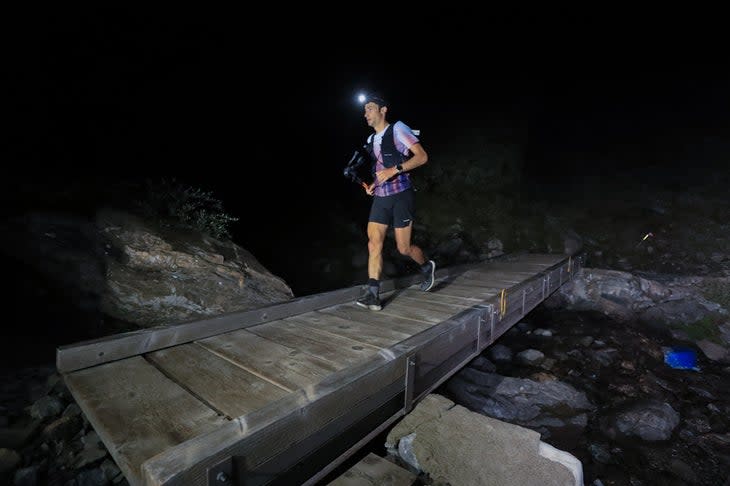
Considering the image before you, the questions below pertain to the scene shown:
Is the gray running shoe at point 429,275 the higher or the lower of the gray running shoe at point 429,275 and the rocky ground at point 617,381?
the higher

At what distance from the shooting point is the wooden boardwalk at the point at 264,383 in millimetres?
1861

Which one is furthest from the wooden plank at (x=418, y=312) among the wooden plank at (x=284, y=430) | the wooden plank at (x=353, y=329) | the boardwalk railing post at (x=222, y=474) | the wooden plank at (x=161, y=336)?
the boardwalk railing post at (x=222, y=474)

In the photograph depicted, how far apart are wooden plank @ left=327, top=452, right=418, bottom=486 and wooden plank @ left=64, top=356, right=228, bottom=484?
0.85 metres

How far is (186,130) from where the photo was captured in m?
9.94

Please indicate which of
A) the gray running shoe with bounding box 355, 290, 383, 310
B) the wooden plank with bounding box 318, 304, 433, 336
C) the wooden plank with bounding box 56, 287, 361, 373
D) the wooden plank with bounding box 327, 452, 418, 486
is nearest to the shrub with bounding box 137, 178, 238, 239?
the wooden plank with bounding box 56, 287, 361, 373

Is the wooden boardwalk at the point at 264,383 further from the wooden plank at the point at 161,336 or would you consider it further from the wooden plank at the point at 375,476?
the wooden plank at the point at 375,476

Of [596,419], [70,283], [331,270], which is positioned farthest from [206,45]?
[596,419]

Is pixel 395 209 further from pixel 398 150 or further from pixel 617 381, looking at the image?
pixel 617 381

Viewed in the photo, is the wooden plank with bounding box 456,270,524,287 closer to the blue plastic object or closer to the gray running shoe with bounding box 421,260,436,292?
the gray running shoe with bounding box 421,260,436,292

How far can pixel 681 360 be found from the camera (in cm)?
580

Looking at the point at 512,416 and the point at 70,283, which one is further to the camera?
the point at 70,283

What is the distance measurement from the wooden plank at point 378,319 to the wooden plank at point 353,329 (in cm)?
8

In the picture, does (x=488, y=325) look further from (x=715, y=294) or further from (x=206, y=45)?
(x=206, y=45)

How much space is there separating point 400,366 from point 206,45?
12005 millimetres
